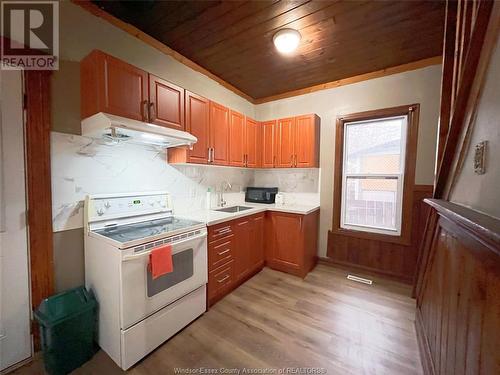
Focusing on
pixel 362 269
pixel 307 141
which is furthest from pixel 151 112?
pixel 362 269

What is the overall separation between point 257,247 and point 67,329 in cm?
195

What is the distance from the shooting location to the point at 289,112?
11.2ft

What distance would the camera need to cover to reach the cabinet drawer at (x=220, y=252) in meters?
2.09

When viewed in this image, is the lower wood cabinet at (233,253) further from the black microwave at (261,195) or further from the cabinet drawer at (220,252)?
the black microwave at (261,195)

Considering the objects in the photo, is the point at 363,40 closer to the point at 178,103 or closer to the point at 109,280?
the point at 178,103

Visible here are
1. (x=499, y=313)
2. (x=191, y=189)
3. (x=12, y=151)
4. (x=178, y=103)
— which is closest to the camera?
(x=499, y=313)

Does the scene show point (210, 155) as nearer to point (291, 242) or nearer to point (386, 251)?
point (291, 242)

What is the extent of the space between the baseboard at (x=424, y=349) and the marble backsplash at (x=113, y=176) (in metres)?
1.80

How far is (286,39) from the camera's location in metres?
2.04

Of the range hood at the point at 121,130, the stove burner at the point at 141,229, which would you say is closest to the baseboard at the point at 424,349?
the stove burner at the point at 141,229

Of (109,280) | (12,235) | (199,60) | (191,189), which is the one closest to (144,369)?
(109,280)

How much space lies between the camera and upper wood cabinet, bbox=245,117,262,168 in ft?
10.2

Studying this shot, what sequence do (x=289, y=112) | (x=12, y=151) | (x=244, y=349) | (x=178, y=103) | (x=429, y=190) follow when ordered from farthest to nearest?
(x=289, y=112) < (x=429, y=190) < (x=178, y=103) < (x=244, y=349) < (x=12, y=151)

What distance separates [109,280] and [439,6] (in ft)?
10.8
